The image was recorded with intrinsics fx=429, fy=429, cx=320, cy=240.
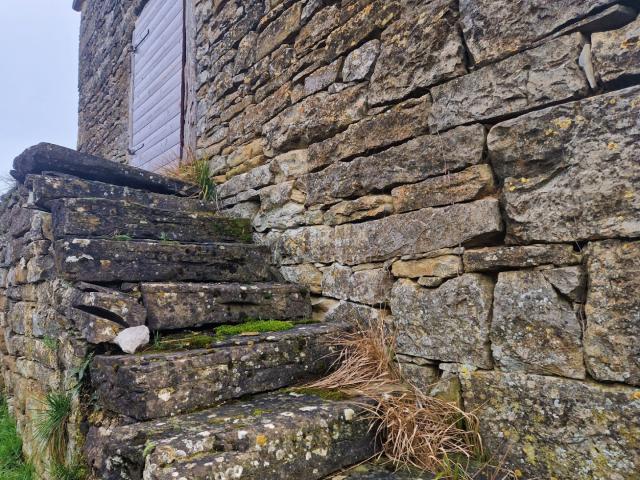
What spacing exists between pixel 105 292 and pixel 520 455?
180cm

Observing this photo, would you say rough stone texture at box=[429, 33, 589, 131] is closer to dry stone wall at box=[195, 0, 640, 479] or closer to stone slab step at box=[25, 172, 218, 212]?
dry stone wall at box=[195, 0, 640, 479]

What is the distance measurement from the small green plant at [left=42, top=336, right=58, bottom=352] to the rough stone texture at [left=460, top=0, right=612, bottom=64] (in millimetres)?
2380

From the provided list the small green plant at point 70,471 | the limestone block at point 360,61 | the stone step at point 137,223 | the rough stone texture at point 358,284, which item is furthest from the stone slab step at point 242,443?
the limestone block at point 360,61

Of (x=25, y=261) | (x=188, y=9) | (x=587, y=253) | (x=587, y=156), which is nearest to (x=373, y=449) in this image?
(x=587, y=253)

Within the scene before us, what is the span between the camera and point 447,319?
1746 millimetres

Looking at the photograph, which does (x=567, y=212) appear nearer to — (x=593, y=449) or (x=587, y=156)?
(x=587, y=156)

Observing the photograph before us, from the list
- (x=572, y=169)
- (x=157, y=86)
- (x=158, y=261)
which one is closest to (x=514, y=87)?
(x=572, y=169)

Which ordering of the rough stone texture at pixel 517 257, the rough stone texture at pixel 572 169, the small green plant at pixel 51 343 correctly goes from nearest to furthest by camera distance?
the rough stone texture at pixel 572 169, the rough stone texture at pixel 517 257, the small green plant at pixel 51 343

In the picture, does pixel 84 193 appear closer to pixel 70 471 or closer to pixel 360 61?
pixel 70 471

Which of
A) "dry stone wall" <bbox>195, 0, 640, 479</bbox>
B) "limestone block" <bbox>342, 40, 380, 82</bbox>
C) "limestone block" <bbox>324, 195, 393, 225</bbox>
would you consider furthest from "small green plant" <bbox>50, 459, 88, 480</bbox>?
"limestone block" <bbox>342, 40, 380, 82</bbox>

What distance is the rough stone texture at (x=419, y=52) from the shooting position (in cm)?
186

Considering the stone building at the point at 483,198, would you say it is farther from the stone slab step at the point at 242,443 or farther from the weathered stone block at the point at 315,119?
the stone slab step at the point at 242,443

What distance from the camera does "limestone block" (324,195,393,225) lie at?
82.7 inches

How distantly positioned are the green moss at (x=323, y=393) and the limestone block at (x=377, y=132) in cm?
118
